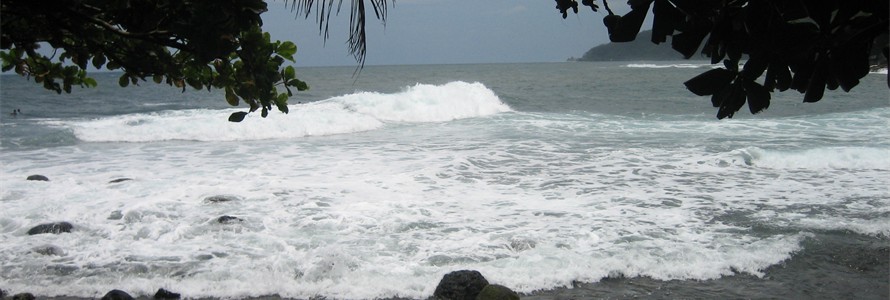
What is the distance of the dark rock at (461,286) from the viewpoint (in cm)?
527

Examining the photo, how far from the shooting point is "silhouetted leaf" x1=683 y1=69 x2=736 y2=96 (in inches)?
64.1

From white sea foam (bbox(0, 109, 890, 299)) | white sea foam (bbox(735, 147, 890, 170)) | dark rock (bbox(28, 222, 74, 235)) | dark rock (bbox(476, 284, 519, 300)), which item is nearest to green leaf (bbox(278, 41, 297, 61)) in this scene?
dark rock (bbox(476, 284, 519, 300))

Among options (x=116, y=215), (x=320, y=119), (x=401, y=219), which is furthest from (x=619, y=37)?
(x=320, y=119)

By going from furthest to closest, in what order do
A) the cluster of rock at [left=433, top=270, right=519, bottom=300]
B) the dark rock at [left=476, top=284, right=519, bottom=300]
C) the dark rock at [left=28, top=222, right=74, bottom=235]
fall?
the dark rock at [left=28, top=222, right=74, bottom=235]
the cluster of rock at [left=433, top=270, right=519, bottom=300]
the dark rock at [left=476, top=284, right=519, bottom=300]

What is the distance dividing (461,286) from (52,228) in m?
4.40

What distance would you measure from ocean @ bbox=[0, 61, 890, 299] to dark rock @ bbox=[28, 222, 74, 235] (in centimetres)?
14

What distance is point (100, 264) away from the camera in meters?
6.25

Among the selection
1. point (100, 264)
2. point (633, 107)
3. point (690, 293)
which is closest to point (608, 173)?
point (690, 293)

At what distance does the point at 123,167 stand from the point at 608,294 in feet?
29.5

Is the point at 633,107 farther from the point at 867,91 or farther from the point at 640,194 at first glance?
the point at 640,194

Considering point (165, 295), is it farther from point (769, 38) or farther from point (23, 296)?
point (769, 38)

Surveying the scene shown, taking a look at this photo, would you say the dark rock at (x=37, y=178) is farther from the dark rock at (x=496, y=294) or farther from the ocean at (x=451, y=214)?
the dark rock at (x=496, y=294)

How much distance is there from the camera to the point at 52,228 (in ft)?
23.7

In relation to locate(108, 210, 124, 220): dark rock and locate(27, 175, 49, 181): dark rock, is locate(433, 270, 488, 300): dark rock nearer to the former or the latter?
locate(108, 210, 124, 220): dark rock
